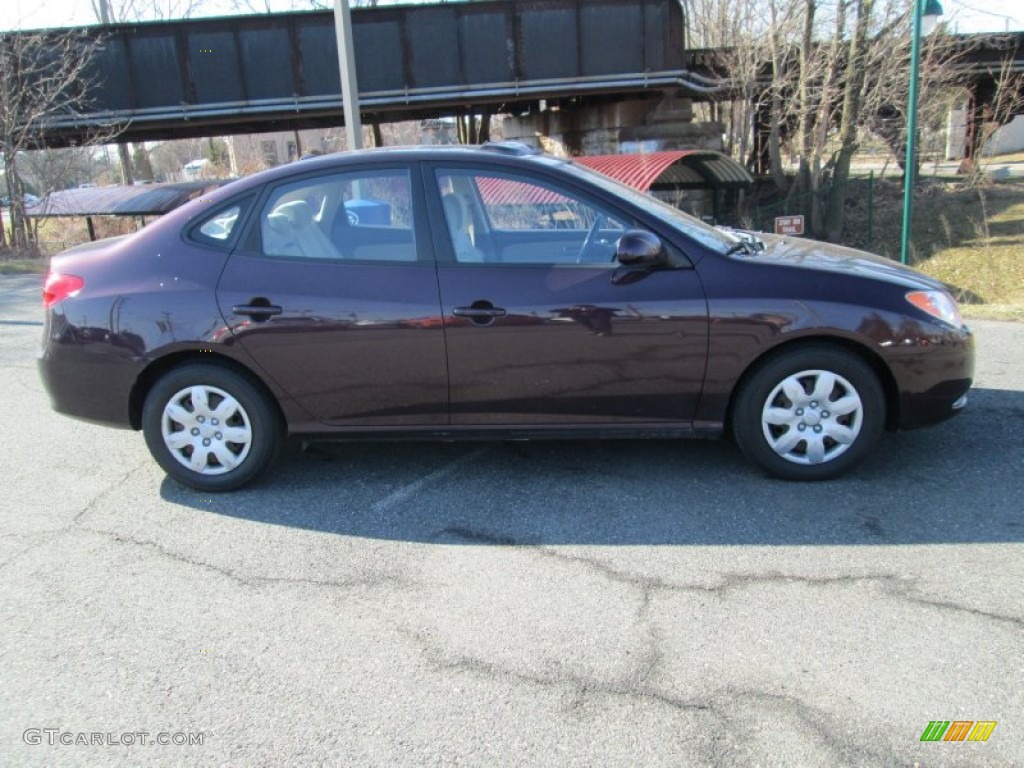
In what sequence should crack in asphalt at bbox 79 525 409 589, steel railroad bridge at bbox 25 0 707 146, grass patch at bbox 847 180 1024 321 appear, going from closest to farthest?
crack in asphalt at bbox 79 525 409 589 < grass patch at bbox 847 180 1024 321 < steel railroad bridge at bbox 25 0 707 146

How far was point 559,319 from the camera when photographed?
13.4 feet

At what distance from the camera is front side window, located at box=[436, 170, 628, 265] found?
421cm

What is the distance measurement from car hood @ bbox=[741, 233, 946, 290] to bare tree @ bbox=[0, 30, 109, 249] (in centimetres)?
1687

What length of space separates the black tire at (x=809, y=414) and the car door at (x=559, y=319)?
0.34 m

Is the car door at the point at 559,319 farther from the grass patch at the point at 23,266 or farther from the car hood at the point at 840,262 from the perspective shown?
the grass patch at the point at 23,266

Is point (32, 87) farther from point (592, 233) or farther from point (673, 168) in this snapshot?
point (592, 233)

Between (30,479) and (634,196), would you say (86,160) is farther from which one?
(634,196)

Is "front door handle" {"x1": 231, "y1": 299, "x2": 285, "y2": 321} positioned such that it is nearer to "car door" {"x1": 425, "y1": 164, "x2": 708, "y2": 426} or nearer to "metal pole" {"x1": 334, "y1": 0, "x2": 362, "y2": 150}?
"car door" {"x1": 425, "y1": 164, "x2": 708, "y2": 426}

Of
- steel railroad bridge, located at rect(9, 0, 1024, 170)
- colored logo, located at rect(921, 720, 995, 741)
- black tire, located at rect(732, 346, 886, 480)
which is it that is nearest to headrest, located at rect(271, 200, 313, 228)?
black tire, located at rect(732, 346, 886, 480)

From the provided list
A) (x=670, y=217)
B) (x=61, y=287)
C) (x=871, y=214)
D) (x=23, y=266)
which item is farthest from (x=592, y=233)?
(x=871, y=214)

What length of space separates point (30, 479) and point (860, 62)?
642 inches

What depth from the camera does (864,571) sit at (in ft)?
11.2

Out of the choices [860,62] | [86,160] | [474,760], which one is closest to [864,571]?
[474,760]

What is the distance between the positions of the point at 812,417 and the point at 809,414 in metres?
0.02
